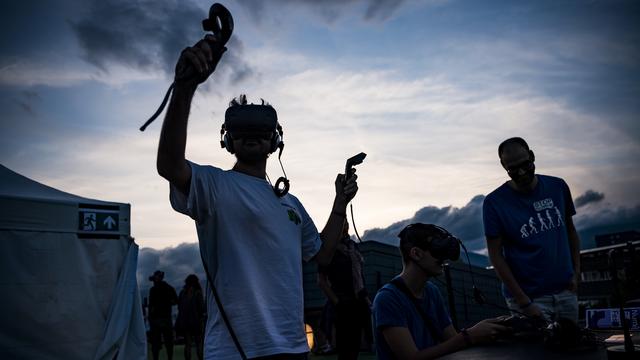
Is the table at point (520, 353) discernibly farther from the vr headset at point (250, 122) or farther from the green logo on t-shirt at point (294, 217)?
the vr headset at point (250, 122)

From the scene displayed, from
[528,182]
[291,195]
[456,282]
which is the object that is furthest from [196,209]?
[456,282]

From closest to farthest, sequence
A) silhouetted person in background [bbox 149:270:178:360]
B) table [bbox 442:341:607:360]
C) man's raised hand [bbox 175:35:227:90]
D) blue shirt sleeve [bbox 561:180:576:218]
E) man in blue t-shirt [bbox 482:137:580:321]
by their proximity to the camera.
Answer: man's raised hand [bbox 175:35:227:90] < table [bbox 442:341:607:360] < man in blue t-shirt [bbox 482:137:580:321] < blue shirt sleeve [bbox 561:180:576:218] < silhouetted person in background [bbox 149:270:178:360]

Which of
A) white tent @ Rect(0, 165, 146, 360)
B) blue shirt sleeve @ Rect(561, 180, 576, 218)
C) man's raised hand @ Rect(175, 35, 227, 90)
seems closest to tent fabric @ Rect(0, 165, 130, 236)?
white tent @ Rect(0, 165, 146, 360)

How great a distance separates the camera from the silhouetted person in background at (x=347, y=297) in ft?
18.5

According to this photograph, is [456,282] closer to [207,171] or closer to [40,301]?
[40,301]

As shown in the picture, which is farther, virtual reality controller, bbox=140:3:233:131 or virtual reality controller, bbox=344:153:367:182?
virtual reality controller, bbox=344:153:367:182

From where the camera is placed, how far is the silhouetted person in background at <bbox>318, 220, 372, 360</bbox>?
5.65 meters

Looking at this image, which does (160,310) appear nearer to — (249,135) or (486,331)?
(249,135)

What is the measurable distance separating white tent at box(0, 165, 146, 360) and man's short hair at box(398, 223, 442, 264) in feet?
18.2

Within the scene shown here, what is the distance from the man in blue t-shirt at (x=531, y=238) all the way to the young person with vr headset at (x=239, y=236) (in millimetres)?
1958

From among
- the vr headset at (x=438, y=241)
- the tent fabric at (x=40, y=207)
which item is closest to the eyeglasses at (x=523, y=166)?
the vr headset at (x=438, y=241)

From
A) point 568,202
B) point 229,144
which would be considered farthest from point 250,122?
point 568,202

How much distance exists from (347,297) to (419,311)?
3.61m

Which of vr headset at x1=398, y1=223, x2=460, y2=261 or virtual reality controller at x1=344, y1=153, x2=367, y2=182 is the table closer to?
vr headset at x1=398, y1=223, x2=460, y2=261
